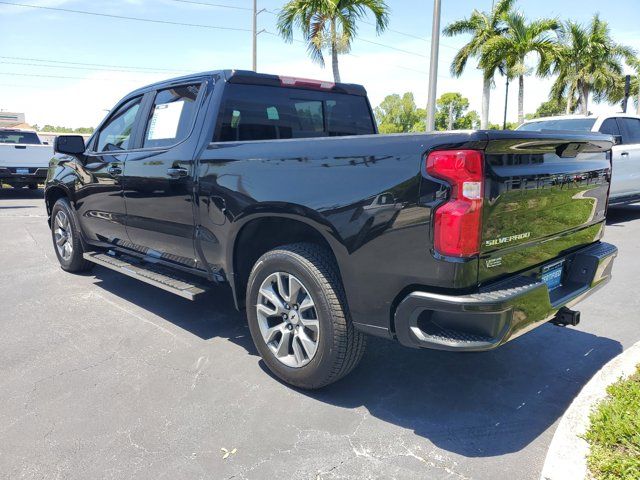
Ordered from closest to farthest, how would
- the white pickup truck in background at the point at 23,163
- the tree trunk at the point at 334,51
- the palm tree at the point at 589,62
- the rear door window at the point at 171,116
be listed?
the rear door window at the point at 171,116
the white pickup truck in background at the point at 23,163
the tree trunk at the point at 334,51
the palm tree at the point at 589,62

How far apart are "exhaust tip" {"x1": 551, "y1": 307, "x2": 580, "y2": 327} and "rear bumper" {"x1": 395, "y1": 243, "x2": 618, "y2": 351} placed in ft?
1.32

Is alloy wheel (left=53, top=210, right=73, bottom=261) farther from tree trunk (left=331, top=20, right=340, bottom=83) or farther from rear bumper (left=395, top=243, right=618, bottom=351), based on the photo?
tree trunk (left=331, top=20, right=340, bottom=83)

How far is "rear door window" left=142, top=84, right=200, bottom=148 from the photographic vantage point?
3.89 meters

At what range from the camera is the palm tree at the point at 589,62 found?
29656 millimetres

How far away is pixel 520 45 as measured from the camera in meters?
24.5

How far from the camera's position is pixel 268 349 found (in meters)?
3.27

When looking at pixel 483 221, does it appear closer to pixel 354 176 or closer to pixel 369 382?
pixel 354 176

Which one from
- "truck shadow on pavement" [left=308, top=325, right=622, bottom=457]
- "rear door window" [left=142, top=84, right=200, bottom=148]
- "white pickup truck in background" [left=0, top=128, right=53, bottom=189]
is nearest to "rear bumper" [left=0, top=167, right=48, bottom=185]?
"white pickup truck in background" [left=0, top=128, right=53, bottom=189]

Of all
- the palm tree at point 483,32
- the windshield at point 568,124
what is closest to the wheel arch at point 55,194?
the windshield at point 568,124

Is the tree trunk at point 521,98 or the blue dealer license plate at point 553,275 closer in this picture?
the blue dealer license plate at point 553,275

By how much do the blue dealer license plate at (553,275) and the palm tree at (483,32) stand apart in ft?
81.7

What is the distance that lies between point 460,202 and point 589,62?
34.0 meters

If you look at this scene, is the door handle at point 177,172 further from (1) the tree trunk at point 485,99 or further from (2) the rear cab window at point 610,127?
(1) the tree trunk at point 485,99

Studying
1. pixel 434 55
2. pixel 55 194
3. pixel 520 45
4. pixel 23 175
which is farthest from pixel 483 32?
pixel 55 194
